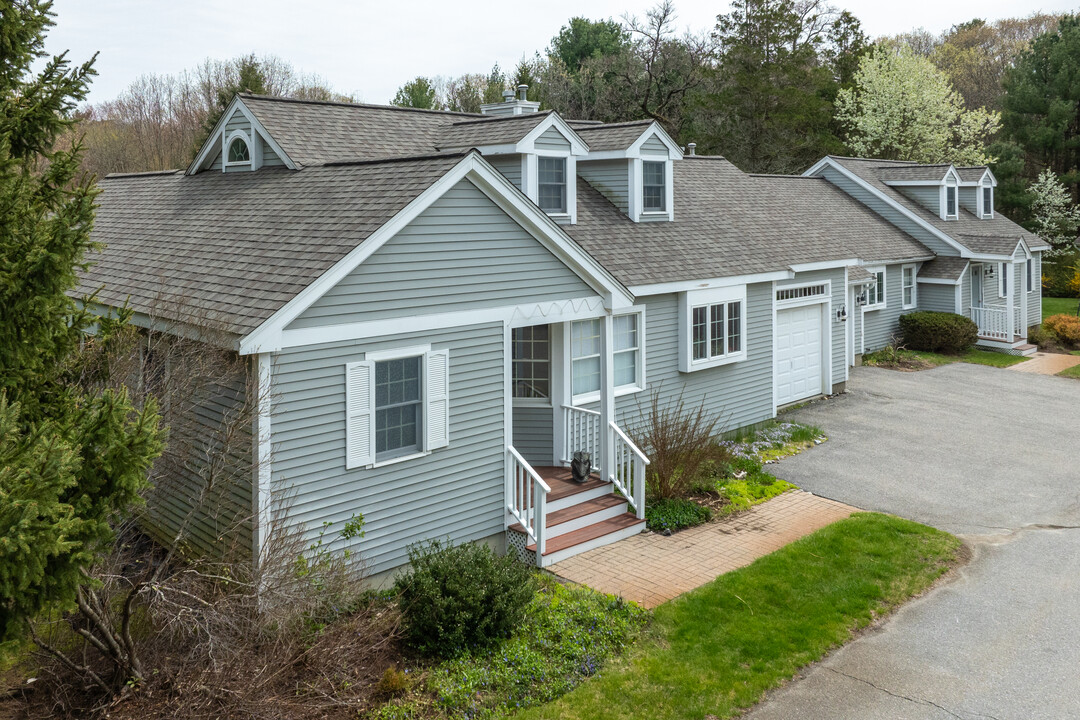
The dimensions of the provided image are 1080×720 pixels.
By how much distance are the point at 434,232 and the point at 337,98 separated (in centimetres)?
4659

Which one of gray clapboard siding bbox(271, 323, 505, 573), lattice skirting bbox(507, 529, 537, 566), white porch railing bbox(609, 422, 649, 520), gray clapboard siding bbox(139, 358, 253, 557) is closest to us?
gray clapboard siding bbox(139, 358, 253, 557)

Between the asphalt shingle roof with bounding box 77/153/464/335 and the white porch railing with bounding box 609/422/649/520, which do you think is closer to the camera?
the asphalt shingle roof with bounding box 77/153/464/335

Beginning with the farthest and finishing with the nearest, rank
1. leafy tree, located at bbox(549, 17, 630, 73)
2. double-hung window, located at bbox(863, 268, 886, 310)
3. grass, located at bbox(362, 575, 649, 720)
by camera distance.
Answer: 1. leafy tree, located at bbox(549, 17, 630, 73)
2. double-hung window, located at bbox(863, 268, 886, 310)
3. grass, located at bbox(362, 575, 649, 720)

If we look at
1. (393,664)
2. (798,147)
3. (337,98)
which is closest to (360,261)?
(393,664)

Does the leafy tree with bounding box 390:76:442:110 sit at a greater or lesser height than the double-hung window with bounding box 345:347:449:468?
greater

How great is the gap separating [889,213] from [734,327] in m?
16.9

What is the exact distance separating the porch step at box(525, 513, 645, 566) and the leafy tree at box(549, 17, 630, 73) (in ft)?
156

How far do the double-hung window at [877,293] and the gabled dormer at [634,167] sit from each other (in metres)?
11.4

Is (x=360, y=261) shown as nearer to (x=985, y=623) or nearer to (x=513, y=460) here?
(x=513, y=460)

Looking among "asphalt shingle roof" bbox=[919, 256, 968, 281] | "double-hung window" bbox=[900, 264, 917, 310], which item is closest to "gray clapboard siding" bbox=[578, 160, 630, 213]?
"double-hung window" bbox=[900, 264, 917, 310]

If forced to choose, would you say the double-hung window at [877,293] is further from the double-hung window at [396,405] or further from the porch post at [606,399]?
the double-hung window at [396,405]

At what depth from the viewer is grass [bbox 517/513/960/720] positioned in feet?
28.4

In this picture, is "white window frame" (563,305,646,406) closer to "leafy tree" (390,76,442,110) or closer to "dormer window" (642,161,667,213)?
"dormer window" (642,161,667,213)

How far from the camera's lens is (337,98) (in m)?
53.8
